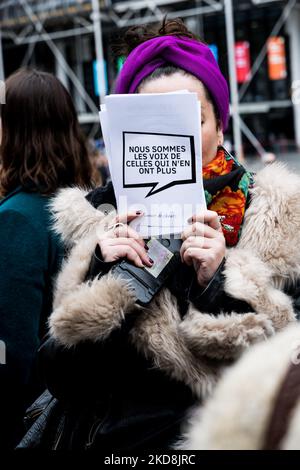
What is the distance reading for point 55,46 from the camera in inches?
604

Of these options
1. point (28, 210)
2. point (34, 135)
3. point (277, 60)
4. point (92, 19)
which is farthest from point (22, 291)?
point (277, 60)

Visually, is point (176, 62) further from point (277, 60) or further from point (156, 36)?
point (277, 60)

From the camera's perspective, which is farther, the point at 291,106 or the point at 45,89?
the point at 291,106

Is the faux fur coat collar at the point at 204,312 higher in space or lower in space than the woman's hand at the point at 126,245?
lower

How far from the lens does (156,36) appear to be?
1.47m

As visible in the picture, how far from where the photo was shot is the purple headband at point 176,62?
1.39 meters

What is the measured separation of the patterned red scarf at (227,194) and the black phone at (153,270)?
5.4 inches

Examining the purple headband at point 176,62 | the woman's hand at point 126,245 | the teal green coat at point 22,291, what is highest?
the purple headband at point 176,62

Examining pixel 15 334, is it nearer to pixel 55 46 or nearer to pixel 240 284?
pixel 240 284

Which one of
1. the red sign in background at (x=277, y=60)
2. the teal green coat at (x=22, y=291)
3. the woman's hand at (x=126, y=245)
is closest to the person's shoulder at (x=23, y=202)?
the teal green coat at (x=22, y=291)

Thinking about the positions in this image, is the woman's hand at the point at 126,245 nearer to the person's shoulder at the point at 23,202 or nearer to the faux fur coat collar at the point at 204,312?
the faux fur coat collar at the point at 204,312

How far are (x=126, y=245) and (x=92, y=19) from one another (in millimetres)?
13248
